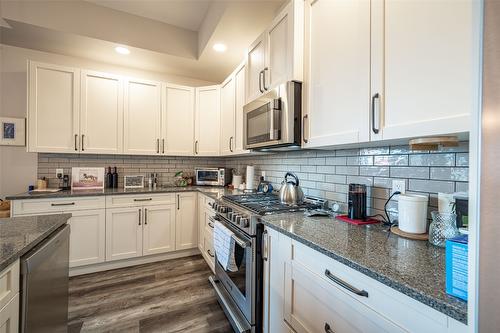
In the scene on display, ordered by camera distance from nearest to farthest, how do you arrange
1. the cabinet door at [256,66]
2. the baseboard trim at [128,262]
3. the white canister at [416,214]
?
the white canister at [416,214], the cabinet door at [256,66], the baseboard trim at [128,262]

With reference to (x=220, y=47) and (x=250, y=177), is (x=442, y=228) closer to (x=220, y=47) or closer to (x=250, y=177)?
(x=250, y=177)

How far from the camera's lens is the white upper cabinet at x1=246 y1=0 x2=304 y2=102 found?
60.0 inches

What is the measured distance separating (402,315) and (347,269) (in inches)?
8.0

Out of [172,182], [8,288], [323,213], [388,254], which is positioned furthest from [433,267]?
[172,182]

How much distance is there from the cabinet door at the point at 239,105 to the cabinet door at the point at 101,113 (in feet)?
4.90

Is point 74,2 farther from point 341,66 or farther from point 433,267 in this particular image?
point 433,267

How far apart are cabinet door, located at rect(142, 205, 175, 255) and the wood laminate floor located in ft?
0.74

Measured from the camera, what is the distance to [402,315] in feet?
2.15

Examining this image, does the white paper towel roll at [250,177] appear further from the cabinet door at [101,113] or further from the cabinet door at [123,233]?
the cabinet door at [101,113]

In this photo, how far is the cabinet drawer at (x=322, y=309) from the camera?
2.49 feet

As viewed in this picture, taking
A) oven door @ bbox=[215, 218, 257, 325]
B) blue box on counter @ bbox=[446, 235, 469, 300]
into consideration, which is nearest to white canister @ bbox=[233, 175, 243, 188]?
oven door @ bbox=[215, 218, 257, 325]

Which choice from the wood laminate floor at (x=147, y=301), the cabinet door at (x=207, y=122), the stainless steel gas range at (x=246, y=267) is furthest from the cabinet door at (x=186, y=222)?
the stainless steel gas range at (x=246, y=267)

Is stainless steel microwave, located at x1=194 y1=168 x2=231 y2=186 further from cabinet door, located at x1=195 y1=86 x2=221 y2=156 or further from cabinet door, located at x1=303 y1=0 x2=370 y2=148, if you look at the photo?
cabinet door, located at x1=303 y1=0 x2=370 y2=148

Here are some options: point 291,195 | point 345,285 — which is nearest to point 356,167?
point 291,195
